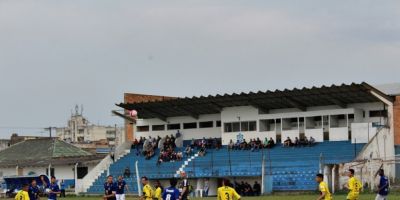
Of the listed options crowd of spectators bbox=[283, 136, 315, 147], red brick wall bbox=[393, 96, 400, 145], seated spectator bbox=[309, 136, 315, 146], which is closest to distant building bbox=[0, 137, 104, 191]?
crowd of spectators bbox=[283, 136, 315, 147]

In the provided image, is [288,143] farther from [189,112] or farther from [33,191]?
[33,191]

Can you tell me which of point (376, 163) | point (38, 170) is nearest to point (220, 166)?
point (376, 163)

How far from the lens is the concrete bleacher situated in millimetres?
57969

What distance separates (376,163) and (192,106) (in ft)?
78.8

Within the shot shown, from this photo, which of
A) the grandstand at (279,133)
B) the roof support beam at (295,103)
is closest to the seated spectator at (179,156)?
the grandstand at (279,133)

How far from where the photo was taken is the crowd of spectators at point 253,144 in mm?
67375

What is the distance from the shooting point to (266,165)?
61.9 metres

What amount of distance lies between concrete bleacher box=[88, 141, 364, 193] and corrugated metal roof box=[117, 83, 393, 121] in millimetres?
3584

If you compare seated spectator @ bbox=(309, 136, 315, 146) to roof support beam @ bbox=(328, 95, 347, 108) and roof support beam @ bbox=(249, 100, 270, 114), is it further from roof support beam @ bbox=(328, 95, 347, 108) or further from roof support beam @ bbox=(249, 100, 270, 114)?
roof support beam @ bbox=(249, 100, 270, 114)

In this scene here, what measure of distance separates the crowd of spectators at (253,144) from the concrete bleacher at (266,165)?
680 mm

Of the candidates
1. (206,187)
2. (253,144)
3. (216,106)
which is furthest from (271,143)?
(216,106)

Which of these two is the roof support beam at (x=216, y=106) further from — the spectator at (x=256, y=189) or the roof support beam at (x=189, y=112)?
the spectator at (x=256, y=189)

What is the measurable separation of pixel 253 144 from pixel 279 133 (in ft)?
7.74

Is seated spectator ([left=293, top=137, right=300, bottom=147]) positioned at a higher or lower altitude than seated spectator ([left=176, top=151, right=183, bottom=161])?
higher
